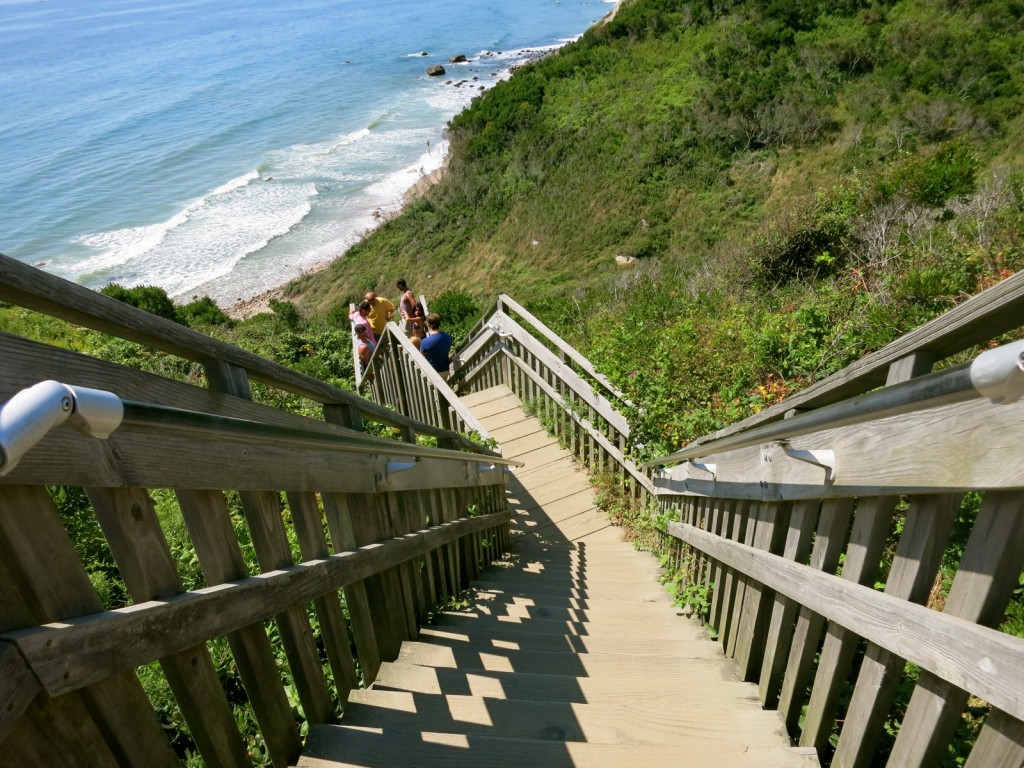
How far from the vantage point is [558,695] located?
8.69ft

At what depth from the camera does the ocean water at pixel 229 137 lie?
28.2m

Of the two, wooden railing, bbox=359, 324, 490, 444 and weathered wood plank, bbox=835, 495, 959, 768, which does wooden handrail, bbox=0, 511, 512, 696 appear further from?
wooden railing, bbox=359, 324, 490, 444

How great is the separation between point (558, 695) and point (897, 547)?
158 cm

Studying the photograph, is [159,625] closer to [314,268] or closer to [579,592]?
[579,592]

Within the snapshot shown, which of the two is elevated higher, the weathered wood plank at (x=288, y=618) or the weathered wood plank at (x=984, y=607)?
the weathered wood plank at (x=984, y=607)

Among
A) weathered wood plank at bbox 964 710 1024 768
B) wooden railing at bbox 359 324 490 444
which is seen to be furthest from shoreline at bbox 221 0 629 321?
weathered wood plank at bbox 964 710 1024 768

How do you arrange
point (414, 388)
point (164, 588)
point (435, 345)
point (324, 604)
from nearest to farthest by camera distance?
point (164, 588) → point (324, 604) → point (414, 388) → point (435, 345)

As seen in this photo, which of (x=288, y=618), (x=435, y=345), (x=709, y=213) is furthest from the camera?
(x=709, y=213)

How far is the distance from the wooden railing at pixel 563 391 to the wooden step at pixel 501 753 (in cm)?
353

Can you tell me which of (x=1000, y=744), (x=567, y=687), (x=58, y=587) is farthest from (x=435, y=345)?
(x=1000, y=744)

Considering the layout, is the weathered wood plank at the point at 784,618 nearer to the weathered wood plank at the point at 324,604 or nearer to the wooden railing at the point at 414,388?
the weathered wood plank at the point at 324,604

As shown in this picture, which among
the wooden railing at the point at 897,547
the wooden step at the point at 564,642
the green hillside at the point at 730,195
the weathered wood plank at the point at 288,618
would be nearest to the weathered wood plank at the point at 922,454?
the wooden railing at the point at 897,547

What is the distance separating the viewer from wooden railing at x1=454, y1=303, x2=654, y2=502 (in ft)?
19.7

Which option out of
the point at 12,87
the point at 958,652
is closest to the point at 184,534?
the point at 958,652
